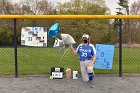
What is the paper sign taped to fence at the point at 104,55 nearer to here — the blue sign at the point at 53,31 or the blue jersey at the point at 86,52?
the blue jersey at the point at 86,52

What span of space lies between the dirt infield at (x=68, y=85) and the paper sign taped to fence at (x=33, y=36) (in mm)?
975

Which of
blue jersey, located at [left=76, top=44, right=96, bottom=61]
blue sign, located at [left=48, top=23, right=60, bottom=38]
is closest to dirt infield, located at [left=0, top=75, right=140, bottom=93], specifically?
blue jersey, located at [left=76, top=44, right=96, bottom=61]

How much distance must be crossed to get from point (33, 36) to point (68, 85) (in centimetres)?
181

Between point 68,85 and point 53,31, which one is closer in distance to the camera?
point 68,85

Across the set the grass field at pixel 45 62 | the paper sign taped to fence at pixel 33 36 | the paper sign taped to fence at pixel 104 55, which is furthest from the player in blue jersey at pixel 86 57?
the grass field at pixel 45 62

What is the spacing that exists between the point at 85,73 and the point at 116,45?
82.9 inches

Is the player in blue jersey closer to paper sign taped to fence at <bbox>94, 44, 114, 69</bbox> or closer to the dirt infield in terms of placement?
the dirt infield

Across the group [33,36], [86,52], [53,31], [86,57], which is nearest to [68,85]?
[86,57]

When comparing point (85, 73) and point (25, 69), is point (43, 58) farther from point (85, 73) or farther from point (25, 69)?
point (85, 73)

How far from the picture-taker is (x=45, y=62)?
1404 cm

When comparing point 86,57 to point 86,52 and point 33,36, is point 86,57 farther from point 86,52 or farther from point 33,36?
point 33,36

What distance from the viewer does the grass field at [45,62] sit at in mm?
11777

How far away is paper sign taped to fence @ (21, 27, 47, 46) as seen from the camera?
10211mm

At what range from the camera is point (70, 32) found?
11070 millimetres
